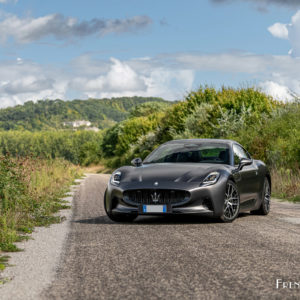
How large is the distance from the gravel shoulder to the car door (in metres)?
3.30

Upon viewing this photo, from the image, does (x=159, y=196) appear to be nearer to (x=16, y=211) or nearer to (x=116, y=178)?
(x=116, y=178)

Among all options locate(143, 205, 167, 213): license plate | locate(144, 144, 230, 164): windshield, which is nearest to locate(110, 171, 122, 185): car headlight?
locate(143, 205, 167, 213): license plate

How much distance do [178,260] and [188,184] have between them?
10.9 ft

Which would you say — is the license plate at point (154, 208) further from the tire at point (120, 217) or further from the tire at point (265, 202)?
the tire at point (265, 202)

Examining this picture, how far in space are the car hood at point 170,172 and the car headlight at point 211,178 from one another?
0.18 feet

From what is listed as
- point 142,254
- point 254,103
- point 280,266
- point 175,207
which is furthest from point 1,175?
point 254,103

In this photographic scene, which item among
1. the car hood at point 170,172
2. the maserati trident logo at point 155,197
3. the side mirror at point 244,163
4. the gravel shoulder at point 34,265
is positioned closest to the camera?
the gravel shoulder at point 34,265

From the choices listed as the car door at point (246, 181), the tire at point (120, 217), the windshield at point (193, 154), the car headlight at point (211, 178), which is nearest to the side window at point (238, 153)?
the car door at point (246, 181)

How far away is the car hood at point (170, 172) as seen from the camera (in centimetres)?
992

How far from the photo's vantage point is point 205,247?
7379 mm

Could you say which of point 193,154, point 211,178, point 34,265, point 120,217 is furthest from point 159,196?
point 34,265


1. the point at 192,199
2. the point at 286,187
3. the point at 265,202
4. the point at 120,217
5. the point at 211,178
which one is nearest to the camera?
the point at 192,199

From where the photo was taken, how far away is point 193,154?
1120 cm

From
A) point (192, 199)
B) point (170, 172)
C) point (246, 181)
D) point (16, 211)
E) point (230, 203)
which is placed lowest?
point (16, 211)
